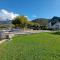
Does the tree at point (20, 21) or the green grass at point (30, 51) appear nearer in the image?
the green grass at point (30, 51)

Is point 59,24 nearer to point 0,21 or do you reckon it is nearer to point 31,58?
point 0,21

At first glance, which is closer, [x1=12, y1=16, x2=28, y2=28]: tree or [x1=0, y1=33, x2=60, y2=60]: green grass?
[x1=0, y1=33, x2=60, y2=60]: green grass

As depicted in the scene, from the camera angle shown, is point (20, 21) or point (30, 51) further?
point (20, 21)

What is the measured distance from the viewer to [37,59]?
1085 cm

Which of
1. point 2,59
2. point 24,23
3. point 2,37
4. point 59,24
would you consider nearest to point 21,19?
point 24,23

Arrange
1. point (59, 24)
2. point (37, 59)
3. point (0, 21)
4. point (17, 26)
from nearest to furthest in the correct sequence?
point (37, 59)
point (17, 26)
point (59, 24)
point (0, 21)

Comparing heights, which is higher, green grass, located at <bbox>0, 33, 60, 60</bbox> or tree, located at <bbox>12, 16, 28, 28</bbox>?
tree, located at <bbox>12, 16, 28, 28</bbox>

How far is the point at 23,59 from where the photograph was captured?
10977mm

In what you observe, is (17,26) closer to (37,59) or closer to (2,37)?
(2,37)

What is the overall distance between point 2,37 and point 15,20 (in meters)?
50.7

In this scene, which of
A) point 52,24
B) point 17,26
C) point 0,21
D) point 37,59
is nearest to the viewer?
point 37,59

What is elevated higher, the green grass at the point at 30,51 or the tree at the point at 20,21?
the tree at the point at 20,21

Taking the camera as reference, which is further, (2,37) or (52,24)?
(52,24)

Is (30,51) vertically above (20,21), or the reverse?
(20,21)
